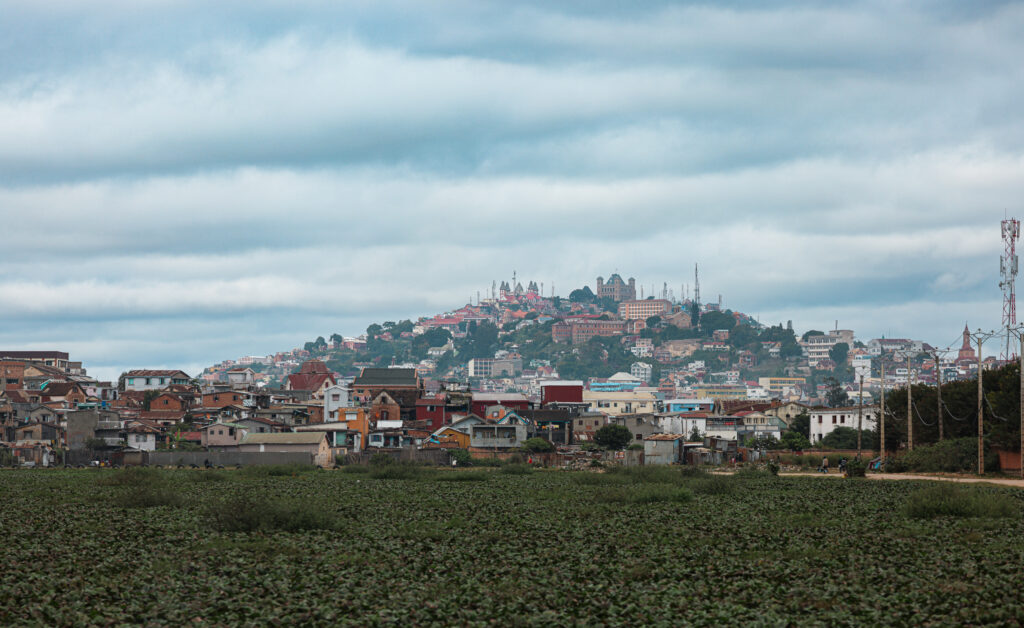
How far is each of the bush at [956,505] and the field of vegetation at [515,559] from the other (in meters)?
0.06

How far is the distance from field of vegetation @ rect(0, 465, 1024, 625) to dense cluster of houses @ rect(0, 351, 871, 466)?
38673mm

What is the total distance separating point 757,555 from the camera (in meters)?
21.9

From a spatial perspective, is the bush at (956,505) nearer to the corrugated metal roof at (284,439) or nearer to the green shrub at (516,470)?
the green shrub at (516,470)

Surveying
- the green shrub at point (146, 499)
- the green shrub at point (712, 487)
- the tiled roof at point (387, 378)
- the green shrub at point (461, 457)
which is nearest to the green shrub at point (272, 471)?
the green shrub at point (461, 457)

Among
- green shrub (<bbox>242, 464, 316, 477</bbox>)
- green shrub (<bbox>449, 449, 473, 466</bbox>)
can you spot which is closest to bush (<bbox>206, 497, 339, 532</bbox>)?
green shrub (<bbox>242, 464, 316, 477</bbox>)

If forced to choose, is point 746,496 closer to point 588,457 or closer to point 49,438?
point 588,457

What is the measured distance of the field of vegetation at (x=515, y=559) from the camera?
16.3 metres

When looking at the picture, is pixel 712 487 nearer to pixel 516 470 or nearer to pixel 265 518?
pixel 516 470

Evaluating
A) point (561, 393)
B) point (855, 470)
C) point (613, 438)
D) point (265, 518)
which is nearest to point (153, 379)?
point (561, 393)

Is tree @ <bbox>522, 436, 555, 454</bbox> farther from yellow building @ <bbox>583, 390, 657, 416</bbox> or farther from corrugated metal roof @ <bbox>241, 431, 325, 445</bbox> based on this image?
yellow building @ <bbox>583, 390, 657, 416</bbox>

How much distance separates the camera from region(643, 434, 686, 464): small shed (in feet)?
237

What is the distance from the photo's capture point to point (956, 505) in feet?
93.3

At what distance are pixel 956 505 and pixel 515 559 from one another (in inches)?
557

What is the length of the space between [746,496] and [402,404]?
267ft
